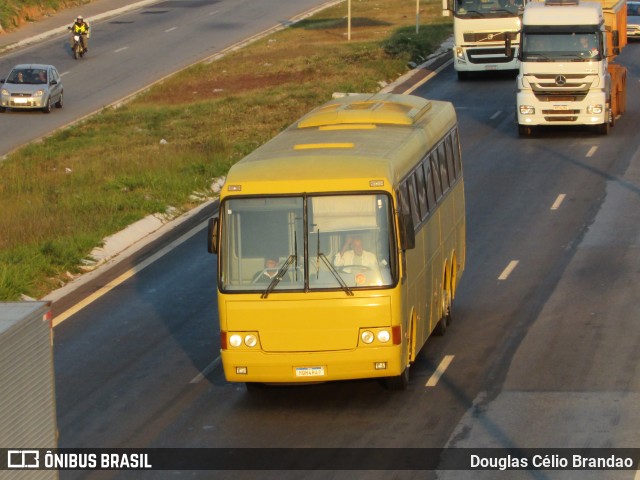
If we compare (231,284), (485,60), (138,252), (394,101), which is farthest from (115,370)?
(485,60)

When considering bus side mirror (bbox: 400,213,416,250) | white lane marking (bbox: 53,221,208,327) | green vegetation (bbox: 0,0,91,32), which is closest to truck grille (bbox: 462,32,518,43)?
white lane marking (bbox: 53,221,208,327)

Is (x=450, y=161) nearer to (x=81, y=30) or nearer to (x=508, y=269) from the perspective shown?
(x=508, y=269)

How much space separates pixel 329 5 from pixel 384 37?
763 inches

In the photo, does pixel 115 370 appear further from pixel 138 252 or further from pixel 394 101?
pixel 138 252

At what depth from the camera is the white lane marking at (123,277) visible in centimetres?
2192

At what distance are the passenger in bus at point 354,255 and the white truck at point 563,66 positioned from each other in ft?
69.5

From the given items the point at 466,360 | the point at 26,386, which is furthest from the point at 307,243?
the point at 26,386

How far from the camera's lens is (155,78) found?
5531cm

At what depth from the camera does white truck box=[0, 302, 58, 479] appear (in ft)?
36.7

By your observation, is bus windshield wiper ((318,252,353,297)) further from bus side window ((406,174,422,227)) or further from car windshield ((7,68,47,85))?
car windshield ((7,68,47,85))

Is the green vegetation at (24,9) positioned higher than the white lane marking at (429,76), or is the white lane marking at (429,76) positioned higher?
the white lane marking at (429,76)

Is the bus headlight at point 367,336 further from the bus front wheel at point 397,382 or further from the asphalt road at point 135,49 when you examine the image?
the asphalt road at point 135,49

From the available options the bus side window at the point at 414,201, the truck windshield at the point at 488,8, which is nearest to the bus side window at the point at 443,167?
the bus side window at the point at 414,201

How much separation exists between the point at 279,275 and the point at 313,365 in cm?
105
